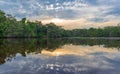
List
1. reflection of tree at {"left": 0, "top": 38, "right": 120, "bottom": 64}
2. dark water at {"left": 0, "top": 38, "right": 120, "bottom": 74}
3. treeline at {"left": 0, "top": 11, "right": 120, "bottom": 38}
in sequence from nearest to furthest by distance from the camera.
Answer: dark water at {"left": 0, "top": 38, "right": 120, "bottom": 74} → reflection of tree at {"left": 0, "top": 38, "right": 120, "bottom": 64} → treeline at {"left": 0, "top": 11, "right": 120, "bottom": 38}

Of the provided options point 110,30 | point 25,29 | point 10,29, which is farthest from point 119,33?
point 10,29

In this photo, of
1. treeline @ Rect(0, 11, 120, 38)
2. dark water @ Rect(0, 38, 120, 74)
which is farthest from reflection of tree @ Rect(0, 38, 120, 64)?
treeline @ Rect(0, 11, 120, 38)

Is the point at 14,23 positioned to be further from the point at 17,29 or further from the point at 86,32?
the point at 86,32

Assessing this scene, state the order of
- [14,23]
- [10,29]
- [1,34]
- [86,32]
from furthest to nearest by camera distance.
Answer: [86,32], [14,23], [10,29], [1,34]

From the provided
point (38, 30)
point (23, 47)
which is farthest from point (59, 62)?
point (38, 30)

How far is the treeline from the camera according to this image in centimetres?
7233

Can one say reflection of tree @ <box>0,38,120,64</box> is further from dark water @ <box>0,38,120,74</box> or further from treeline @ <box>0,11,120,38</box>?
treeline @ <box>0,11,120,38</box>

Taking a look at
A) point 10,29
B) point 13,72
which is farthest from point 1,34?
point 13,72

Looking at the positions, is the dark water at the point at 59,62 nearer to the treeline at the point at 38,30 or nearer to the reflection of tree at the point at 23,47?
the reflection of tree at the point at 23,47

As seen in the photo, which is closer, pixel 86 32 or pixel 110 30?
pixel 110 30

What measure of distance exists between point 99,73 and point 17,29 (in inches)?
2788

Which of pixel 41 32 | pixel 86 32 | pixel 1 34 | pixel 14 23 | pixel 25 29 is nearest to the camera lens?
pixel 1 34

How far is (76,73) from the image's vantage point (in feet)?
36.1

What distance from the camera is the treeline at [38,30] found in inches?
2848
